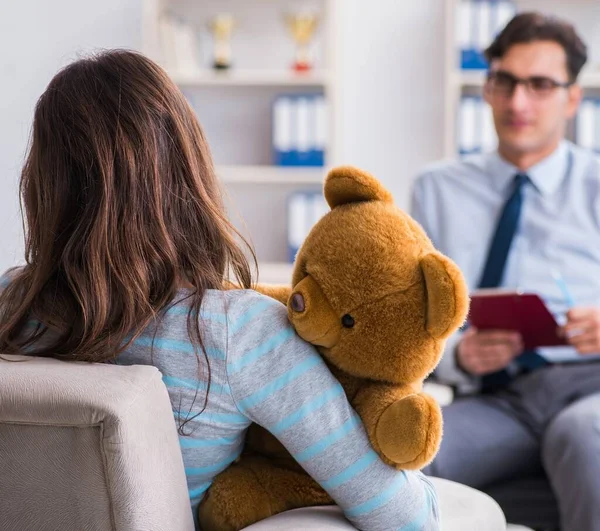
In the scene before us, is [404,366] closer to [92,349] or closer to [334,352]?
[334,352]

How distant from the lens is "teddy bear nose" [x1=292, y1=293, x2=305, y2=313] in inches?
38.9

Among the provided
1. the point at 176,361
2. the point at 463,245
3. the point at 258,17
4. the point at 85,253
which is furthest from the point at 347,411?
the point at 258,17

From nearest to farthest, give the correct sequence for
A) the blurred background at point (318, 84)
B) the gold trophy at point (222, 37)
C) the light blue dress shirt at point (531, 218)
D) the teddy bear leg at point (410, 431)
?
the teddy bear leg at point (410, 431), the light blue dress shirt at point (531, 218), the blurred background at point (318, 84), the gold trophy at point (222, 37)

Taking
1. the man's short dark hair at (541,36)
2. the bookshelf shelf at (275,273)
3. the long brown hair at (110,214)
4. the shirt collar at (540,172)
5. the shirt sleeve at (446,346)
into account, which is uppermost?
the man's short dark hair at (541,36)

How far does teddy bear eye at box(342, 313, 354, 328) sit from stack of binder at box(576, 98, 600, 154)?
2.96 m

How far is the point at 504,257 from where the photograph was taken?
2.40 m

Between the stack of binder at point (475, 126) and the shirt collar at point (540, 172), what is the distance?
1.23 metres

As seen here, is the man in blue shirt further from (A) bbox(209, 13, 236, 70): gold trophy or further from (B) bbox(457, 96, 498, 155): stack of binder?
(A) bbox(209, 13, 236, 70): gold trophy

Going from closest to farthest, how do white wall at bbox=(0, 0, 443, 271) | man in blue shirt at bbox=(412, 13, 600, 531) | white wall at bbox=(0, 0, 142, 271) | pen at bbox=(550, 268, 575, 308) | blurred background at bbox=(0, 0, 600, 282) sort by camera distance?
man in blue shirt at bbox=(412, 13, 600, 531)
white wall at bbox=(0, 0, 142, 271)
pen at bbox=(550, 268, 575, 308)
blurred background at bbox=(0, 0, 600, 282)
white wall at bbox=(0, 0, 443, 271)

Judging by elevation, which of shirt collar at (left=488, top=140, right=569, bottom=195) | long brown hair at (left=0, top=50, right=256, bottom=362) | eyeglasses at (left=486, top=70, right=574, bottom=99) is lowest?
shirt collar at (left=488, top=140, right=569, bottom=195)

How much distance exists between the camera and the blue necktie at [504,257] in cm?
227

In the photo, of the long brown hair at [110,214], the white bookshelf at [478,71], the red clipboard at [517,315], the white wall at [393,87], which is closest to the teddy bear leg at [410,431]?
the long brown hair at [110,214]

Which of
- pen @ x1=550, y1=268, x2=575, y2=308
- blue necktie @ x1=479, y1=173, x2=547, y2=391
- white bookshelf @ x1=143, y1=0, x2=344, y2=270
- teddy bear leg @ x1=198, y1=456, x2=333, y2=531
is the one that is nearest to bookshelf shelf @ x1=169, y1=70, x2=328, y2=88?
white bookshelf @ x1=143, y1=0, x2=344, y2=270

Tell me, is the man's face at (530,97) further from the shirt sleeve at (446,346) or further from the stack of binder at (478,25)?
the stack of binder at (478,25)
